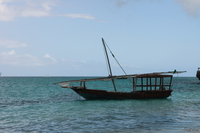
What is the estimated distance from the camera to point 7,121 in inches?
777

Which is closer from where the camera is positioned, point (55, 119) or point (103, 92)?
point (55, 119)

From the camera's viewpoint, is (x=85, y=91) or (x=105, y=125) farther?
(x=85, y=91)

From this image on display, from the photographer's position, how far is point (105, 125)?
687 inches

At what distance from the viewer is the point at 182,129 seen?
15.8m

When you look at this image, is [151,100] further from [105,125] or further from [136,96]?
[105,125]

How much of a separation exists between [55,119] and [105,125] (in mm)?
4635

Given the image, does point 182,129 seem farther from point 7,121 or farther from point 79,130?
point 7,121

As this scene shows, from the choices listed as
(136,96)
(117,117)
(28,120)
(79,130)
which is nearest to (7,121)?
(28,120)

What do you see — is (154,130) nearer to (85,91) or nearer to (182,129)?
(182,129)

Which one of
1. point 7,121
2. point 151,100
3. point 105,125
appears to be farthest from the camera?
point 151,100

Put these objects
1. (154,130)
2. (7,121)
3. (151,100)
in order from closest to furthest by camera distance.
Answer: (154,130)
(7,121)
(151,100)

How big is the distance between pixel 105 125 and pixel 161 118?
5.00 metres

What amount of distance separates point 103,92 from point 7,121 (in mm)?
15318

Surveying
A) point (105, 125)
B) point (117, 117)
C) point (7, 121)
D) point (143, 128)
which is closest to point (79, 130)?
point (105, 125)
